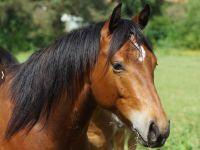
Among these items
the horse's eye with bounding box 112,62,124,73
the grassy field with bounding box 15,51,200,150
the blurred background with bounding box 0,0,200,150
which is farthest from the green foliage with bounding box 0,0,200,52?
the horse's eye with bounding box 112,62,124,73

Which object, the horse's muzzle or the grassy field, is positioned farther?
the grassy field

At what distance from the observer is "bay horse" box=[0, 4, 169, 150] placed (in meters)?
3.31

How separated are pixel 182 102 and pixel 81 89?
1034 centimetres

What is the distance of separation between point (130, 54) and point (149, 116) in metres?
0.44

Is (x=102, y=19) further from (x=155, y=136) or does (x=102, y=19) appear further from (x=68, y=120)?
(x=155, y=136)

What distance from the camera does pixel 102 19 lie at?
31766 mm

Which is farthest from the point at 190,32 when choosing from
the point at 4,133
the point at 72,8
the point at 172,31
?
the point at 4,133

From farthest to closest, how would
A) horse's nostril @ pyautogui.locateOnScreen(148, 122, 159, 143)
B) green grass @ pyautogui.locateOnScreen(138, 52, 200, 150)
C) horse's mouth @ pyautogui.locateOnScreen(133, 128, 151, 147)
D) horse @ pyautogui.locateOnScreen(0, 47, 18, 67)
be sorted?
green grass @ pyautogui.locateOnScreen(138, 52, 200, 150)
horse @ pyautogui.locateOnScreen(0, 47, 18, 67)
horse's mouth @ pyautogui.locateOnScreen(133, 128, 151, 147)
horse's nostril @ pyautogui.locateOnScreen(148, 122, 159, 143)

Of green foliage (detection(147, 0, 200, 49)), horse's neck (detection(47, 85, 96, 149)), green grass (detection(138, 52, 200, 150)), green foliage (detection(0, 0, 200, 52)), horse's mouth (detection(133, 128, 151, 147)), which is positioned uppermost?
horse's neck (detection(47, 85, 96, 149))

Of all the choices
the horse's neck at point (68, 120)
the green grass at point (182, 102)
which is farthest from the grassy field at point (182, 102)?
the horse's neck at point (68, 120)

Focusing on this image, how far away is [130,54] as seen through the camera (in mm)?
3387

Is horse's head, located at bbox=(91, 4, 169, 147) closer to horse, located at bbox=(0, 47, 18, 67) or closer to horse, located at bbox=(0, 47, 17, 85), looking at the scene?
horse, located at bbox=(0, 47, 17, 85)

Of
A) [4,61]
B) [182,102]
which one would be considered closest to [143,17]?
[4,61]

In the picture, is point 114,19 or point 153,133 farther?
point 114,19
